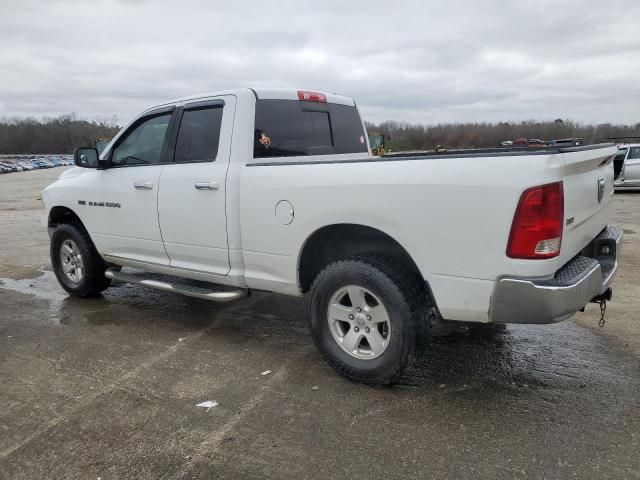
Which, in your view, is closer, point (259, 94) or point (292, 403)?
point (292, 403)

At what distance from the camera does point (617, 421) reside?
3043 millimetres

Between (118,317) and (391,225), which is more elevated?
(391,225)

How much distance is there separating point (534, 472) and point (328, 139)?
3.23m

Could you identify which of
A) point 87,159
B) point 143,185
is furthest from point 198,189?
point 87,159

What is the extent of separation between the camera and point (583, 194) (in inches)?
124

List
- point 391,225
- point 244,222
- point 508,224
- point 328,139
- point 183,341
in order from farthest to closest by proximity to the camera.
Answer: point 328,139 < point 183,341 < point 244,222 < point 391,225 < point 508,224

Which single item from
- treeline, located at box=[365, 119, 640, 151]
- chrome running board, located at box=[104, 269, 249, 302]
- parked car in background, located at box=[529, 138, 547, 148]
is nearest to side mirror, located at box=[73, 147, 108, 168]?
chrome running board, located at box=[104, 269, 249, 302]

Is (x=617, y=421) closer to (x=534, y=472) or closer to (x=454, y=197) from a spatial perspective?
(x=534, y=472)

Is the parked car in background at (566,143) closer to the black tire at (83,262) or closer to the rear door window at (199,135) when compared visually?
the rear door window at (199,135)

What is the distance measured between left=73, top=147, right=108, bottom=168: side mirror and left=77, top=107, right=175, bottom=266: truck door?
0.10 m

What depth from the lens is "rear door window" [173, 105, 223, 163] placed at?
4324 millimetres

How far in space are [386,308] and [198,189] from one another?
Result: 1831 mm

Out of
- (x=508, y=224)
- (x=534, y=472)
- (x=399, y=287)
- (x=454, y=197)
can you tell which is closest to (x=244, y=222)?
(x=399, y=287)

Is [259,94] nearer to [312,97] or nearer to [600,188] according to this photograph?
[312,97]
